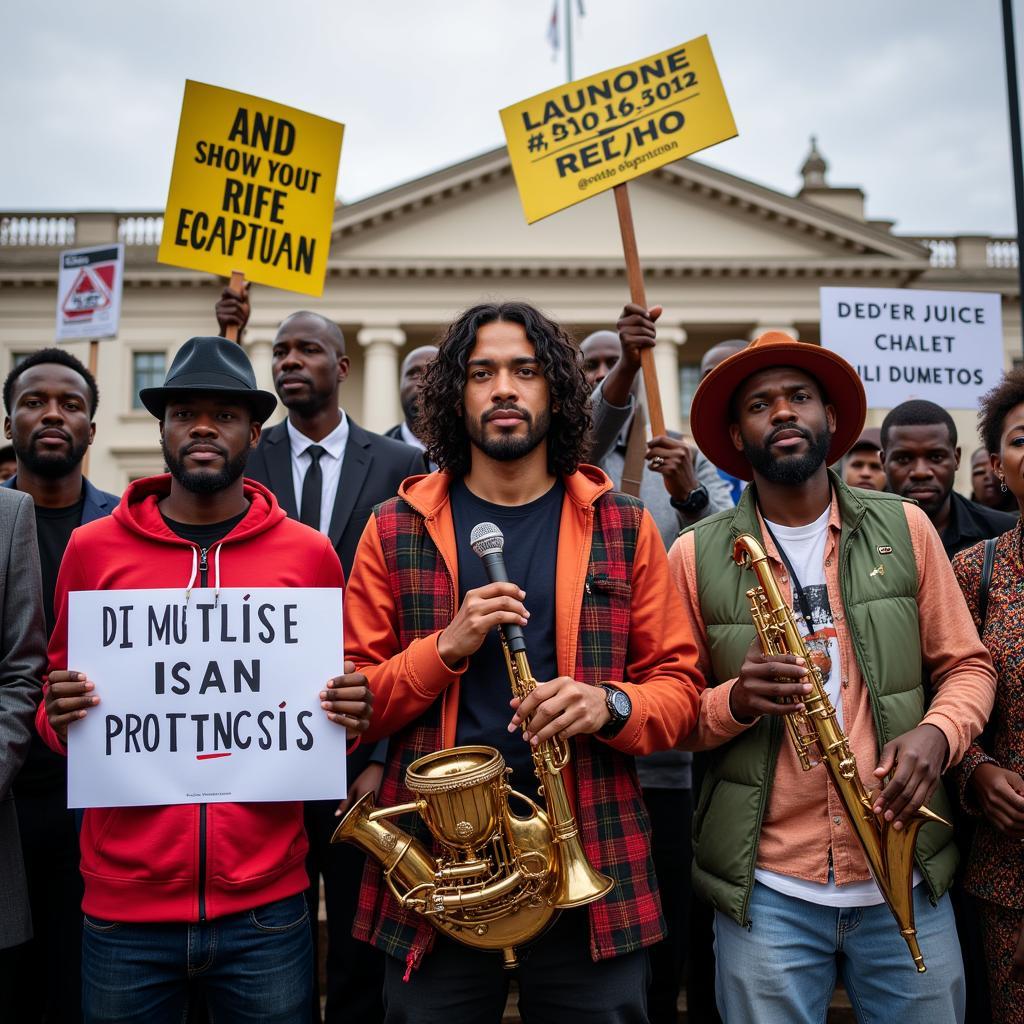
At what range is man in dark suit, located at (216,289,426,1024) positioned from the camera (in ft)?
11.5

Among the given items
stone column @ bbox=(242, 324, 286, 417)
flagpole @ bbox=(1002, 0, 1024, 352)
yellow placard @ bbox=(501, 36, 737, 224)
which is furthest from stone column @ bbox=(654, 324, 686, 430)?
yellow placard @ bbox=(501, 36, 737, 224)

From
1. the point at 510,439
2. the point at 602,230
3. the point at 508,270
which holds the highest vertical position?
the point at 602,230

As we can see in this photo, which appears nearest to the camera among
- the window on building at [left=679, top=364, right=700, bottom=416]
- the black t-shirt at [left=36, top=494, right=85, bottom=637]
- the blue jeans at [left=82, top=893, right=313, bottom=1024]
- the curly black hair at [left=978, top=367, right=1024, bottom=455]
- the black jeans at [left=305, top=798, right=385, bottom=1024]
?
the blue jeans at [left=82, top=893, right=313, bottom=1024]

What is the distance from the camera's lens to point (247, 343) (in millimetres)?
30312

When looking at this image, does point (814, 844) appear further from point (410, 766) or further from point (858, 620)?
point (410, 766)

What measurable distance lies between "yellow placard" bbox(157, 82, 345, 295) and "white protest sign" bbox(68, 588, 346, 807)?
2487 millimetres

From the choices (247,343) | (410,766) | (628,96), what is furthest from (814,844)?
(247,343)

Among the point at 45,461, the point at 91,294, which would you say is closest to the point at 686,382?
the point at 91,294

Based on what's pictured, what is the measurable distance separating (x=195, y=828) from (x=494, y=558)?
1.17 metres

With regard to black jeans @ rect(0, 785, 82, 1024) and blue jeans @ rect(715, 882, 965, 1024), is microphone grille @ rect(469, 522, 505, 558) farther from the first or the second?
black jeans @ rect(0, 785, 82, 1024)

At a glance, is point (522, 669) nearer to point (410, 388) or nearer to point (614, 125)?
point (614, 125)

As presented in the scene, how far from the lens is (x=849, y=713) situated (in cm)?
271

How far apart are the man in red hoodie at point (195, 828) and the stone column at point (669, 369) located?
26.0 m

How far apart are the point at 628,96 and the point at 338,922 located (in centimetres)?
399
